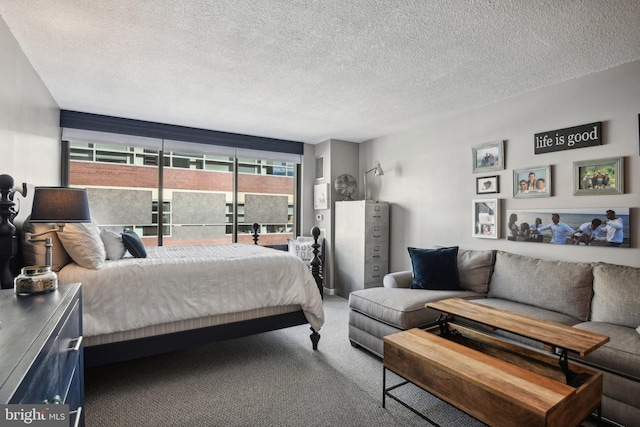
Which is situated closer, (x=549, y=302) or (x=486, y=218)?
(x=549, y=302)

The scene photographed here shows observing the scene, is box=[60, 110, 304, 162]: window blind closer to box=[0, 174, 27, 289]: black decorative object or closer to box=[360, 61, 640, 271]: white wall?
box=[360, 61, 640, 271]: white wall

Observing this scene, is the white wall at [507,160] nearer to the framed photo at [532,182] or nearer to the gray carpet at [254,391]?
the framed photo at [532,182]

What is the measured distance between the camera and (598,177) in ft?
8.64

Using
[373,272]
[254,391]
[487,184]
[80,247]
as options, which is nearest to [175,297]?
[80,247]

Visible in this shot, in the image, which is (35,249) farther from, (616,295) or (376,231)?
(616,295)

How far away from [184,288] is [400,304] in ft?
5.52

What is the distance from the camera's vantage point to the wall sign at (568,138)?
2648 millimetres

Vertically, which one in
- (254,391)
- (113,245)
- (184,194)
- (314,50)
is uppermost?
(314,50)

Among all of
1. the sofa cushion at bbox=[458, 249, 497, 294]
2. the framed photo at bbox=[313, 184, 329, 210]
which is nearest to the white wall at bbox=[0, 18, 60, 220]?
the framed photo at bbox=[313, 184, 329, 210]

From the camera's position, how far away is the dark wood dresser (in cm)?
76

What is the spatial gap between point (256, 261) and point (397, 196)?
2497mm

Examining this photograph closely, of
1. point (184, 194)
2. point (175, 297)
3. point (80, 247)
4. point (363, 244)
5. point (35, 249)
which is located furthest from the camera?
point (184, 194)

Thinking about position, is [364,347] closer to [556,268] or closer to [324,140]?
[556,268]

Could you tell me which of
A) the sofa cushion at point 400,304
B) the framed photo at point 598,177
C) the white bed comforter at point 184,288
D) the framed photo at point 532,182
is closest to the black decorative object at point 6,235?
the white bed comforter at point 184,288
